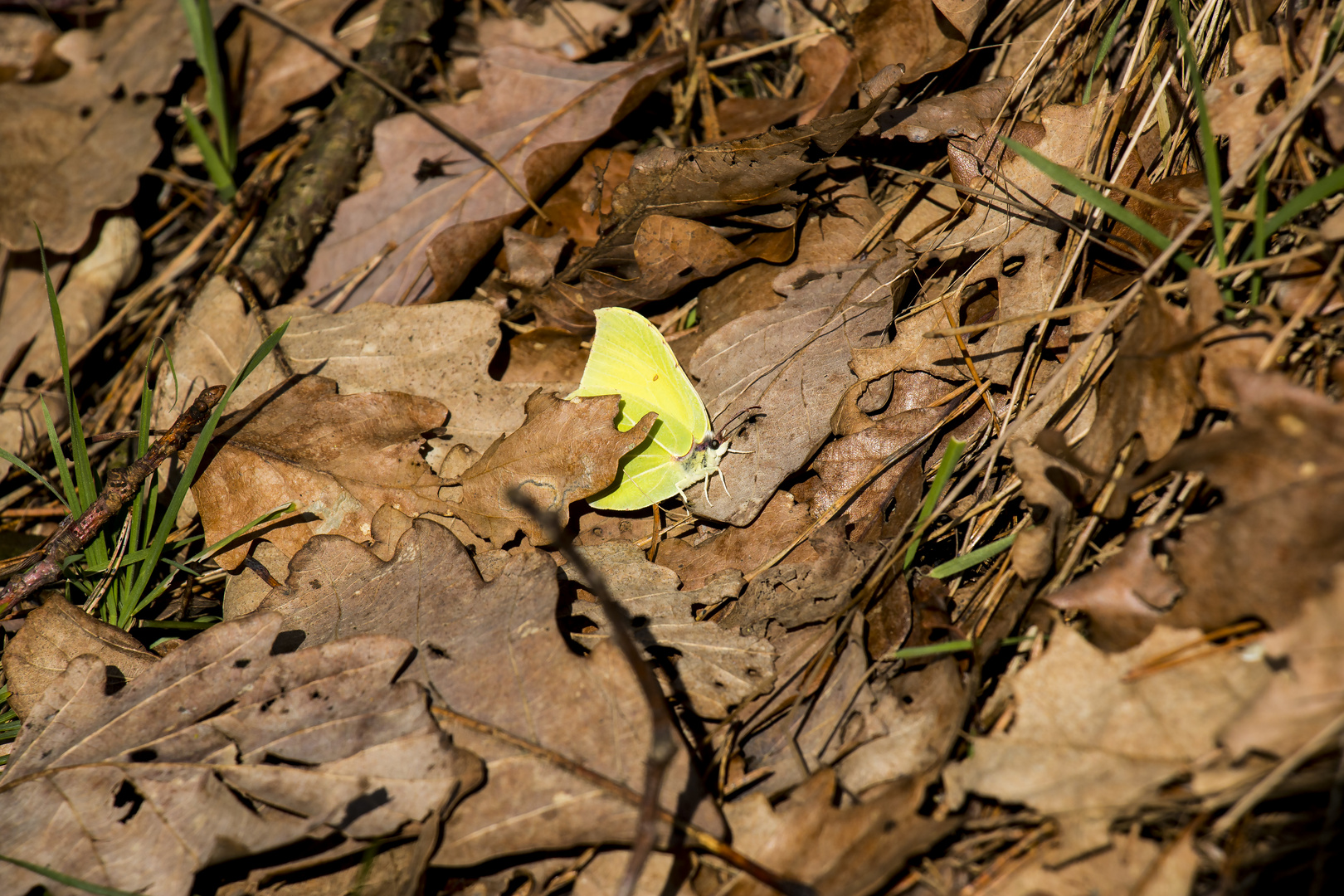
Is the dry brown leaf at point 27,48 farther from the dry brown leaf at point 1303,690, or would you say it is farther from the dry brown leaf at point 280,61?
the dry brown leaf at point 1303,690

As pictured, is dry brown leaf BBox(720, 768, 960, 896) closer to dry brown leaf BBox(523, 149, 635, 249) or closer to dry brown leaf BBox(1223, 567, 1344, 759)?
dry brown leaf BBox(1223, 567, 1344, 759)

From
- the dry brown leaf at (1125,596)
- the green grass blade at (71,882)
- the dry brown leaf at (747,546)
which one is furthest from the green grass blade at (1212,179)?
the green grass blade at (71,882)

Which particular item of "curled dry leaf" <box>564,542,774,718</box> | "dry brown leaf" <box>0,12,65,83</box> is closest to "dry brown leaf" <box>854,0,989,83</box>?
"curled dry leaf" <box>564,542,774,718</box>

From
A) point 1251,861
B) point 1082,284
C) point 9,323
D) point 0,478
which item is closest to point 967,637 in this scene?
point 1251,861

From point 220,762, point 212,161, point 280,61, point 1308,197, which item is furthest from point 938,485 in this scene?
point 280,61

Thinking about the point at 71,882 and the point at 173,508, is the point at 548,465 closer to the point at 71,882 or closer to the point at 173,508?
the point at 173,508
